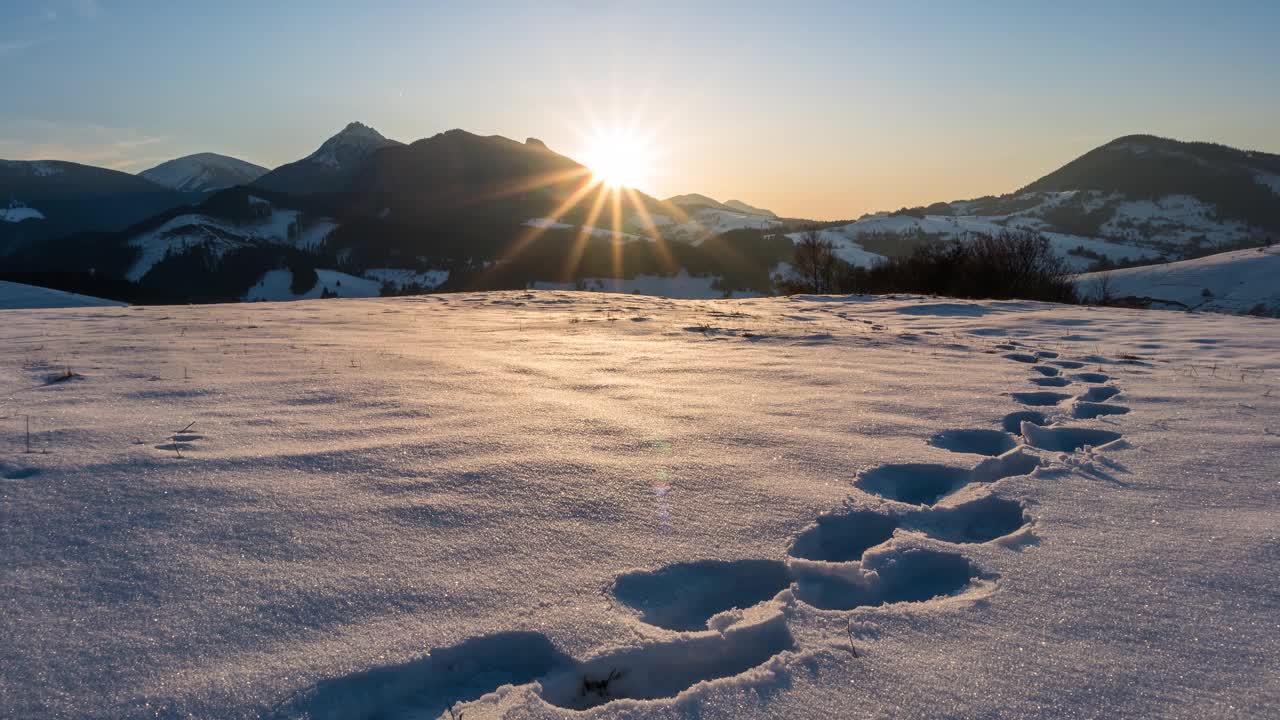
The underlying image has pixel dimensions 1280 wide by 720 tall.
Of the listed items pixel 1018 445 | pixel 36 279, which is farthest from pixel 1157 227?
pixel 36 279

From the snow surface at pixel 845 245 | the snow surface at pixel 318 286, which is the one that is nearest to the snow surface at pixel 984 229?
the snow surface at pixel 845 245

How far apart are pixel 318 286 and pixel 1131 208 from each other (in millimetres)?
127820

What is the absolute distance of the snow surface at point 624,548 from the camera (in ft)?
4.32

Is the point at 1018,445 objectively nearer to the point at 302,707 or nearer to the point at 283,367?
the point at 302,707

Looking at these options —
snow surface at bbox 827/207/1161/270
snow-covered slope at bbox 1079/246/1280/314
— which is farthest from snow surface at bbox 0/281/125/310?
snow surface at bbox 827/207/1161/270

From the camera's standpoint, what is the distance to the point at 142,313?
822cm

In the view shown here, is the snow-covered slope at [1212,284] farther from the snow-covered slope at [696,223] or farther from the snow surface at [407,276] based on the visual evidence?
the snow-covered slope at [696,223]

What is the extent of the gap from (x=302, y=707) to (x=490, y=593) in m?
0.49

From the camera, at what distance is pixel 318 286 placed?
268ft

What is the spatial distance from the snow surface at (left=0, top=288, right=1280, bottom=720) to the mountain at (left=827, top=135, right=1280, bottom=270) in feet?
238

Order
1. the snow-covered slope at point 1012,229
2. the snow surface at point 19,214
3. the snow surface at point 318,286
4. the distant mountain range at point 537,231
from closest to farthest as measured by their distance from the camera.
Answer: the snow-covered slope at point 1012,229 → the distant mountain range at point 537,231 → the snow surface at point 318,286 → the snow surface at point 19,214

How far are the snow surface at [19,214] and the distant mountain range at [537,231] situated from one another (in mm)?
19636

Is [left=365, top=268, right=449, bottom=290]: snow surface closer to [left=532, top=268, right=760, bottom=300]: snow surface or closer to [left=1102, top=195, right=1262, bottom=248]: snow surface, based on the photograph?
[left=532, top=268, right=760, bottom=300]: snow surface

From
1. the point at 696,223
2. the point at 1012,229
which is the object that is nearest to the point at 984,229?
the point at 1012,229
